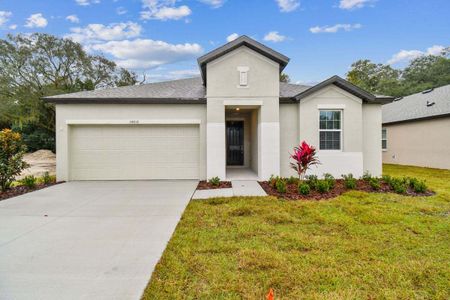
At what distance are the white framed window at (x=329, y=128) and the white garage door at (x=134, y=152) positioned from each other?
5.39 m

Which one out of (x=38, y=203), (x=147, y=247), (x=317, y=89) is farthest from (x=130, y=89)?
(x=147, y=247)

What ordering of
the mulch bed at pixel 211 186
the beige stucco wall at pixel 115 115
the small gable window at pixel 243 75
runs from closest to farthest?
the mulch bed at pixel 211 186 → the small gable window at pixel 243 75 → the beige stucco wall at pixel 115 115

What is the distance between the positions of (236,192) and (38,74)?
22.2m

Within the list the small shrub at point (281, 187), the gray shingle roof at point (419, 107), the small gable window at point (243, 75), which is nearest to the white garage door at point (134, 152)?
the small gable window at point (243, 75)

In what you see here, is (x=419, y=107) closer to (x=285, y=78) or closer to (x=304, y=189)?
(x=304, y=189)

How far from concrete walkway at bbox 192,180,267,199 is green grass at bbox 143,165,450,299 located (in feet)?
4.25

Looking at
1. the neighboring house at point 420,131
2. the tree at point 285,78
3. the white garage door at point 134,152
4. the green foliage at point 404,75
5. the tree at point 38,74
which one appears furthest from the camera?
the tree at point 285,78

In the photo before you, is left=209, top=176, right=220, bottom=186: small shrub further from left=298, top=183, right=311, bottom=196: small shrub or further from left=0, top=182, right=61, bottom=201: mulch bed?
left=0, top=182, right=61, bottom=201: mulch bed

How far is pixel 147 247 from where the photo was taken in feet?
13.1

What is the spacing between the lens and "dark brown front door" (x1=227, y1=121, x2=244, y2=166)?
13820 mm

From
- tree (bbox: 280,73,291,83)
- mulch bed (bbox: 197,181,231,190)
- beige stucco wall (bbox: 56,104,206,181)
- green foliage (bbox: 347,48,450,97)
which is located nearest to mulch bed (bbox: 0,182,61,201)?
beige stucco wall (bbox: 56,104,206,181)

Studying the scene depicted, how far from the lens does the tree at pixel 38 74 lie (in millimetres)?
19047

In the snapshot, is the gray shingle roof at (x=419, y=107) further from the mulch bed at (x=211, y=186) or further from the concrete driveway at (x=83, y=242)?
the concrete driveway at (x=83, y=242)

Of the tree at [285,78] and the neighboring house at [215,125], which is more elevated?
the tree at [285,78]
